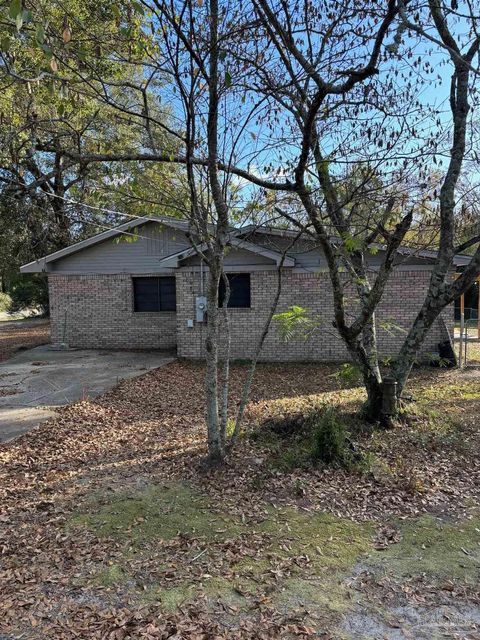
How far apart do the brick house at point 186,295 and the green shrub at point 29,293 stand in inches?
483

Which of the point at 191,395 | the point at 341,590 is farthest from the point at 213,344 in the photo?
the point at 191,395

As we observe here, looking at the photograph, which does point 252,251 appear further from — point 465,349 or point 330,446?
point 330,446

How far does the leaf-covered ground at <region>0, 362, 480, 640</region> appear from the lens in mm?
2637

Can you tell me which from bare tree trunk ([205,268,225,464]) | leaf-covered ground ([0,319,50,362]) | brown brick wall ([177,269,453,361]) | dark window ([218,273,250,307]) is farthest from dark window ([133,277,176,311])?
bare tree trunk ([205,268,225,464])

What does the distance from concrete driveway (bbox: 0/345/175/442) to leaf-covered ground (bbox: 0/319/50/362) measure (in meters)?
0.76

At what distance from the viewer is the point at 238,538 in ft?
11.7

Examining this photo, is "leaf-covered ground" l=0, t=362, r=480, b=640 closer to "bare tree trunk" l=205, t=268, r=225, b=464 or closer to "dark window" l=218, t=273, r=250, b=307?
"bare tree trunk" l=205, t=268, r=225, b=464

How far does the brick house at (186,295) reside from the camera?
11.6 m

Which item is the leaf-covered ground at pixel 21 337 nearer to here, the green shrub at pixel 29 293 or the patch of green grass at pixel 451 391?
the green shrub at pixel 29 293

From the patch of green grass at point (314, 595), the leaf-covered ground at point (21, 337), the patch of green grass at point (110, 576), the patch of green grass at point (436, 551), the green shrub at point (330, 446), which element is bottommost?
the patch of green grass at point (110, 576)

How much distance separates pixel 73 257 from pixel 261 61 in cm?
1176

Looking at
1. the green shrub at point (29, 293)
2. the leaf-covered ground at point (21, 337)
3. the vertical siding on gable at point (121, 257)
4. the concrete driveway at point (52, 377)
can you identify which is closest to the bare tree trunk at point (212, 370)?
the concrete driveway at point (52, 377)

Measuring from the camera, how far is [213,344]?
15.2 feet

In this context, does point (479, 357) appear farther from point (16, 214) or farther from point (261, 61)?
point (16, 214)
